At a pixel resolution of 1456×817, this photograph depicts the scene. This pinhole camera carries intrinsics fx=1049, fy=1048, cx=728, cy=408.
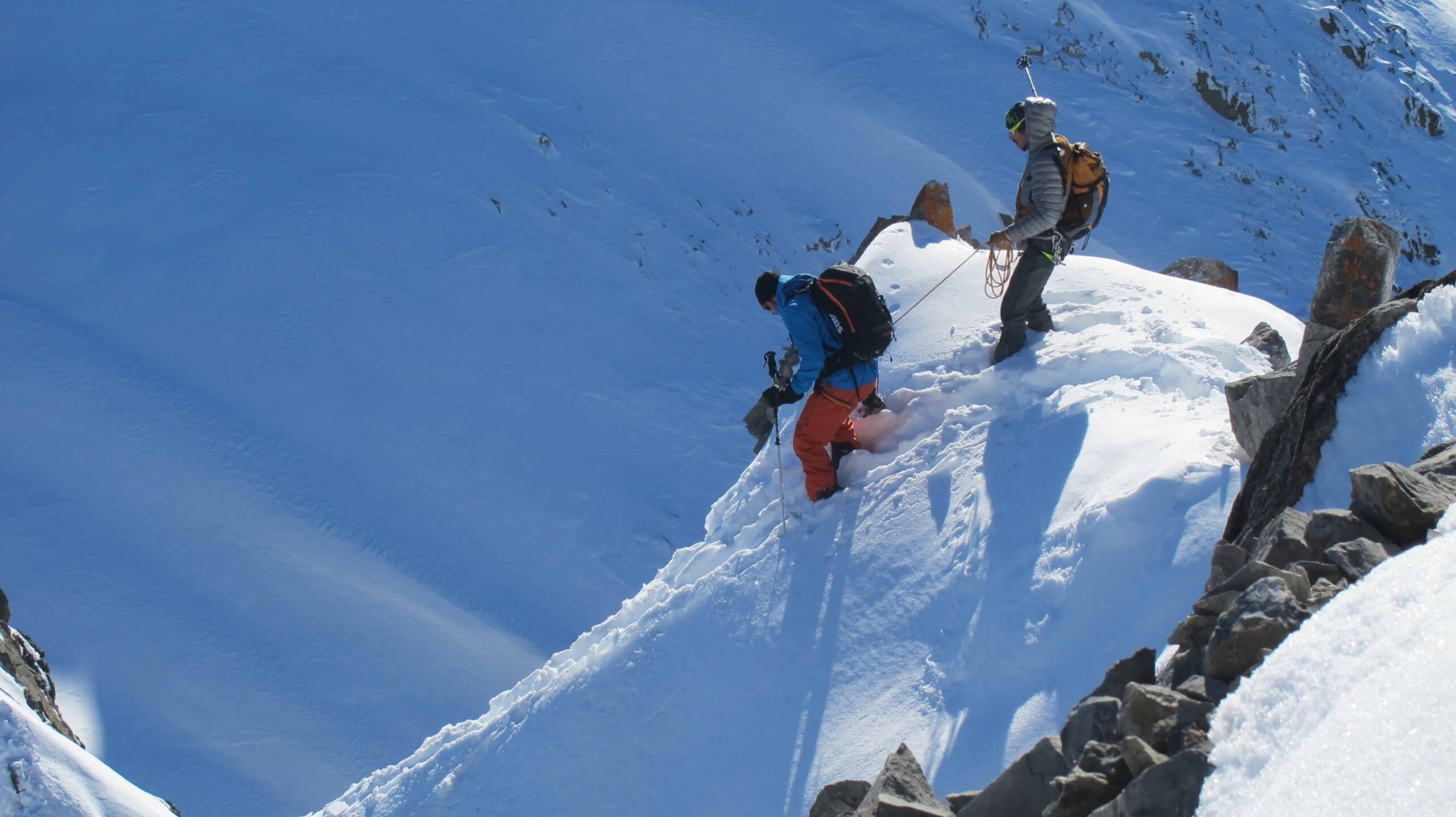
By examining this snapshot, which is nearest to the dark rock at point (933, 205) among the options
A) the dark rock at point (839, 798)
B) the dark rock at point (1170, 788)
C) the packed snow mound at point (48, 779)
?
the dark rock at point (839, 798)

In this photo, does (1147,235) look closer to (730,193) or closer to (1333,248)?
(730,193)

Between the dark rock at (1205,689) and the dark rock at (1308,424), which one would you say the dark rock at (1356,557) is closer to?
the dark rock at (1205,689)

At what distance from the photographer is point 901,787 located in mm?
4031

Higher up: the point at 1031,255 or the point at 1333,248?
the point at 1333,248

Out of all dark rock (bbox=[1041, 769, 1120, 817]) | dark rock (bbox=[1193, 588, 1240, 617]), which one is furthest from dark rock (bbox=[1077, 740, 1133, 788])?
dark rock (bbox=[1193, 588, 1240, 617])

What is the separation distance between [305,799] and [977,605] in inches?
306

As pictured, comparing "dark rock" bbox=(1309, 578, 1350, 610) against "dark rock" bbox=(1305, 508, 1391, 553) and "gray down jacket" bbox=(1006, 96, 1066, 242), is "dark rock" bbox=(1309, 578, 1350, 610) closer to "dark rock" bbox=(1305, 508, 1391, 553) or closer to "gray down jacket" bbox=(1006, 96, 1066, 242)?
"dark rock" bbox=(1305, 508, 1391, 553)

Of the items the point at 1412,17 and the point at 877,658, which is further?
the point at 1412,17

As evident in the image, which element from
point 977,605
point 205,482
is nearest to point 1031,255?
point 977,605

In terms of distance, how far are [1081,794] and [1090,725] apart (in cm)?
36

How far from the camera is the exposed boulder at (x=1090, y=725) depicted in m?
3.54

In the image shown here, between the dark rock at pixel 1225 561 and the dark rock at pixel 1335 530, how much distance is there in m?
0.37

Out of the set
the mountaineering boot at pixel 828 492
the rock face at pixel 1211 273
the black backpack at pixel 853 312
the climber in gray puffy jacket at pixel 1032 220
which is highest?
the rock face at pixel 1211 273

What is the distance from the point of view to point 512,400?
14195mm
